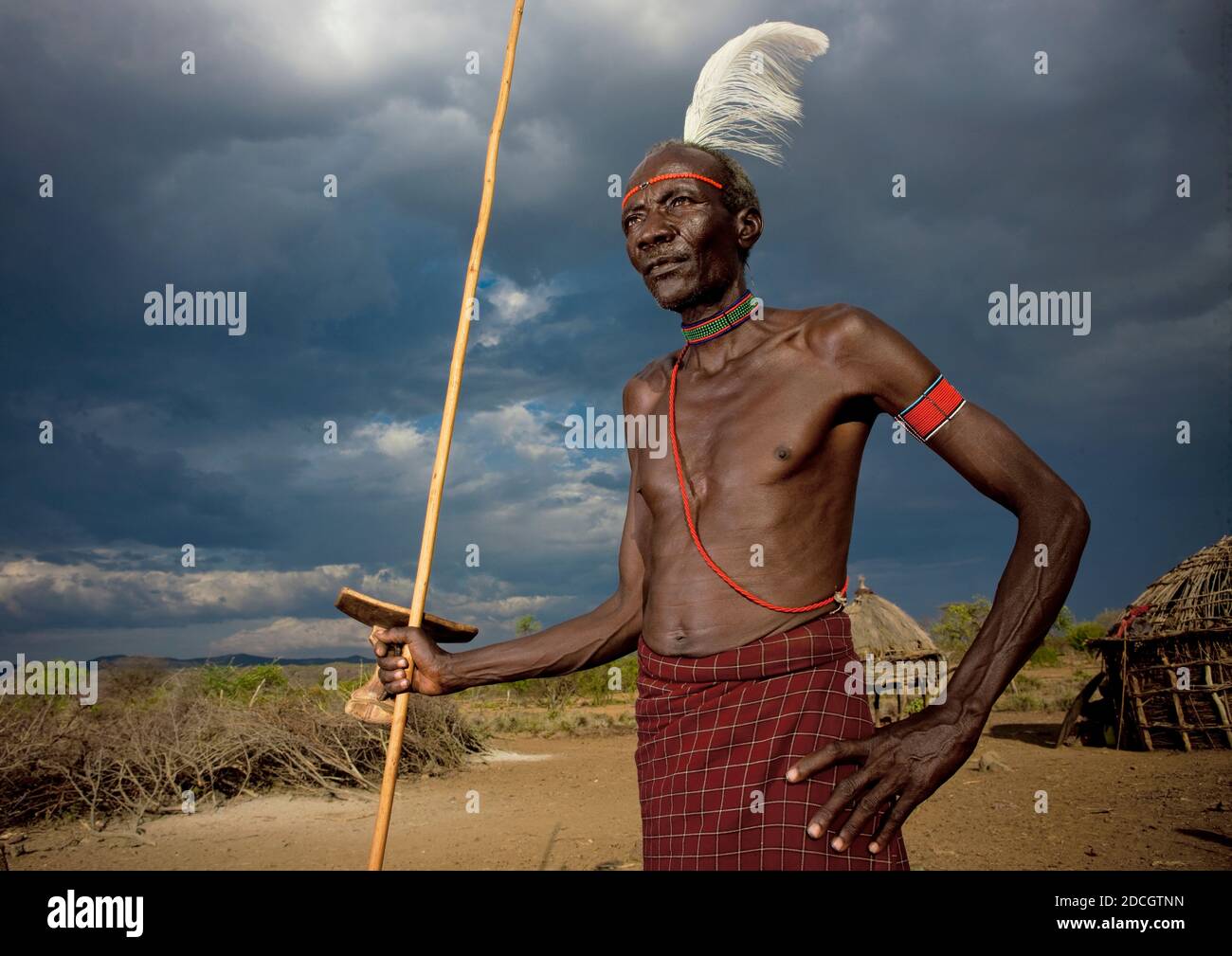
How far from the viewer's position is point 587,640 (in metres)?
2.70

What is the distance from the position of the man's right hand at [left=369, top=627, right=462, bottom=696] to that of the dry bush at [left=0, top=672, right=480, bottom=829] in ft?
29.1

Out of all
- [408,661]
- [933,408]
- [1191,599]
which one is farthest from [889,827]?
[1191,599]

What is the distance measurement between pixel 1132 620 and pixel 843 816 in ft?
41.8

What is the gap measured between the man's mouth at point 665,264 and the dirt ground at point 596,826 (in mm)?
5659

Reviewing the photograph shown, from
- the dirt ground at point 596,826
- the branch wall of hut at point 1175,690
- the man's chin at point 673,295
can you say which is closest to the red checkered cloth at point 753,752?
the man's chin at point 673,295

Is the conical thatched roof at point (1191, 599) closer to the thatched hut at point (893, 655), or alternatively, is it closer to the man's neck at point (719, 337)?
the thatched hut at point (893, 655)

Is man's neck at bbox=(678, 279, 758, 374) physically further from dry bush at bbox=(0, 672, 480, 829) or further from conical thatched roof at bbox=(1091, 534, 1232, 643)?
conical thatched roof at bbox=(1091, 534, 1232, 643)

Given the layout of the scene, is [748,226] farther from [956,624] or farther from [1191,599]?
[956,624]

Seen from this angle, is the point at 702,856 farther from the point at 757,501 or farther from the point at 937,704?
the point at 757,501

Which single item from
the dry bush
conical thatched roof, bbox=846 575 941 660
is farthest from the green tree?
the dry bush

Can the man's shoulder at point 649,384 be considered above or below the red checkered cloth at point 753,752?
above

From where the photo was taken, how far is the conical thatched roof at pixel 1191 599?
38.8 ft

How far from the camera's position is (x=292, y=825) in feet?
30.9

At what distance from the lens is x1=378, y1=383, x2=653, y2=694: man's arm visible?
8.76 feet
